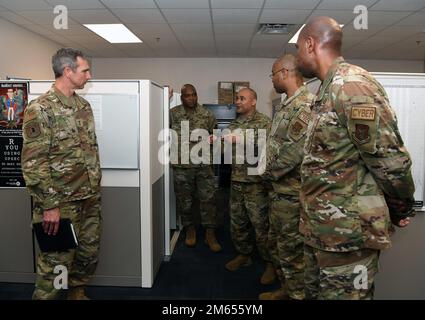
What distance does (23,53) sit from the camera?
189 inches

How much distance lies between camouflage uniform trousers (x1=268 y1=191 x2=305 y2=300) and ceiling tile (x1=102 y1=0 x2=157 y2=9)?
2.65 m

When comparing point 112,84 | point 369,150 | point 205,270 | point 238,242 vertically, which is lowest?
point 205,270

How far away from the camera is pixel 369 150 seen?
1.20 metres

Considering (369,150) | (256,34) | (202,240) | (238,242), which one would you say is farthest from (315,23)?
(256,34)

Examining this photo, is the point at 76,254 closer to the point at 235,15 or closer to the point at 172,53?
the point at 235,15

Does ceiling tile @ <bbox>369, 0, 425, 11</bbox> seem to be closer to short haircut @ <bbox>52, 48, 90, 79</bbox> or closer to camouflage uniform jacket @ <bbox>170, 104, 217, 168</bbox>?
camouflage uniform jacket @ <bbox>170, 104, 217, 168</bbox>

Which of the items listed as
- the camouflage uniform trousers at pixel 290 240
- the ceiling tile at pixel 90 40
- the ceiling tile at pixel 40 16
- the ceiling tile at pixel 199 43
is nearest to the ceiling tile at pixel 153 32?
the ceiling tile at pixel 199 43

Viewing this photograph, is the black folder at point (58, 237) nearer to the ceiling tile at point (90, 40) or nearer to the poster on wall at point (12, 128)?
the poster on wall at point (12, 128)

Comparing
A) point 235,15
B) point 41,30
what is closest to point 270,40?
point 235,15

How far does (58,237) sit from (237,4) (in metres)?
2.96

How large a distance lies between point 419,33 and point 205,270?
434 cm

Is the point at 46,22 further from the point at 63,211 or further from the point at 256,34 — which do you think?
the point at 63,211

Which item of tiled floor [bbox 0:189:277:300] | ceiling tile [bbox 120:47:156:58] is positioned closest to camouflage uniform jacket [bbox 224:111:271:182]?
tiled floor [bbox 0:189:277:300]

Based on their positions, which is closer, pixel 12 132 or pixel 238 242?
pixel 12 132
